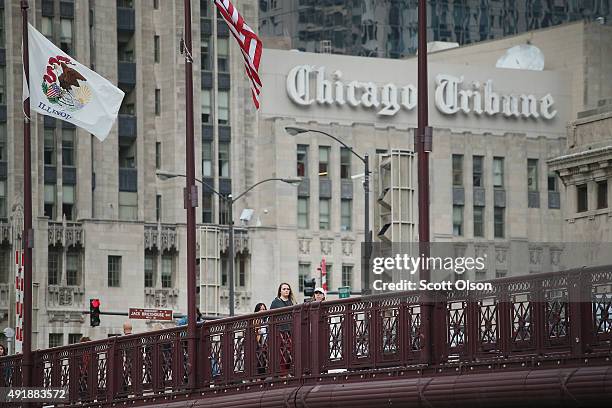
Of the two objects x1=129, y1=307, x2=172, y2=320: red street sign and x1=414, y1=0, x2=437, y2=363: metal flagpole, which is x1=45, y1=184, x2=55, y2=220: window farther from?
x1=414, y1=0, x2=437, y2=363: metal flagpole

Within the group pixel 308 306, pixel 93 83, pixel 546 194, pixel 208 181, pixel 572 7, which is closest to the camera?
pixel 308 306

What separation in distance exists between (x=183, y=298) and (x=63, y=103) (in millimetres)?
74607

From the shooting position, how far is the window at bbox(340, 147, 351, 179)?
5012 inches

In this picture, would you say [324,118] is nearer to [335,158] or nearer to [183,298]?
[335,158]

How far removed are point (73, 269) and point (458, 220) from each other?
2501cm

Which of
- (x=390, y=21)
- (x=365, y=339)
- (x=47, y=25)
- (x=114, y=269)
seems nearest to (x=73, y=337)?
(x=114, y=269)

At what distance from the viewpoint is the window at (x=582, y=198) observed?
71.2 m

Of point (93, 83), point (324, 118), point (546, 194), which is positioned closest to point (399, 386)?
point (93, 83)

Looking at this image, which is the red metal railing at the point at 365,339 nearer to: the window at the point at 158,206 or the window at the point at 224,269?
the window at the point at 224,269

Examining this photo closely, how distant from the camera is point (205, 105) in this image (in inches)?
4906

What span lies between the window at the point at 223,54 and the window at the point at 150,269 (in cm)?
1189

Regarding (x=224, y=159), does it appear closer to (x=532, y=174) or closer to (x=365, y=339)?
(x=532, y=174)

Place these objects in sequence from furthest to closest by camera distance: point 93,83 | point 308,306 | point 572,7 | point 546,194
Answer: point 572,7 < point 546,194 < point 93,83 < point 308,306

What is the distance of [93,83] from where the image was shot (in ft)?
150
